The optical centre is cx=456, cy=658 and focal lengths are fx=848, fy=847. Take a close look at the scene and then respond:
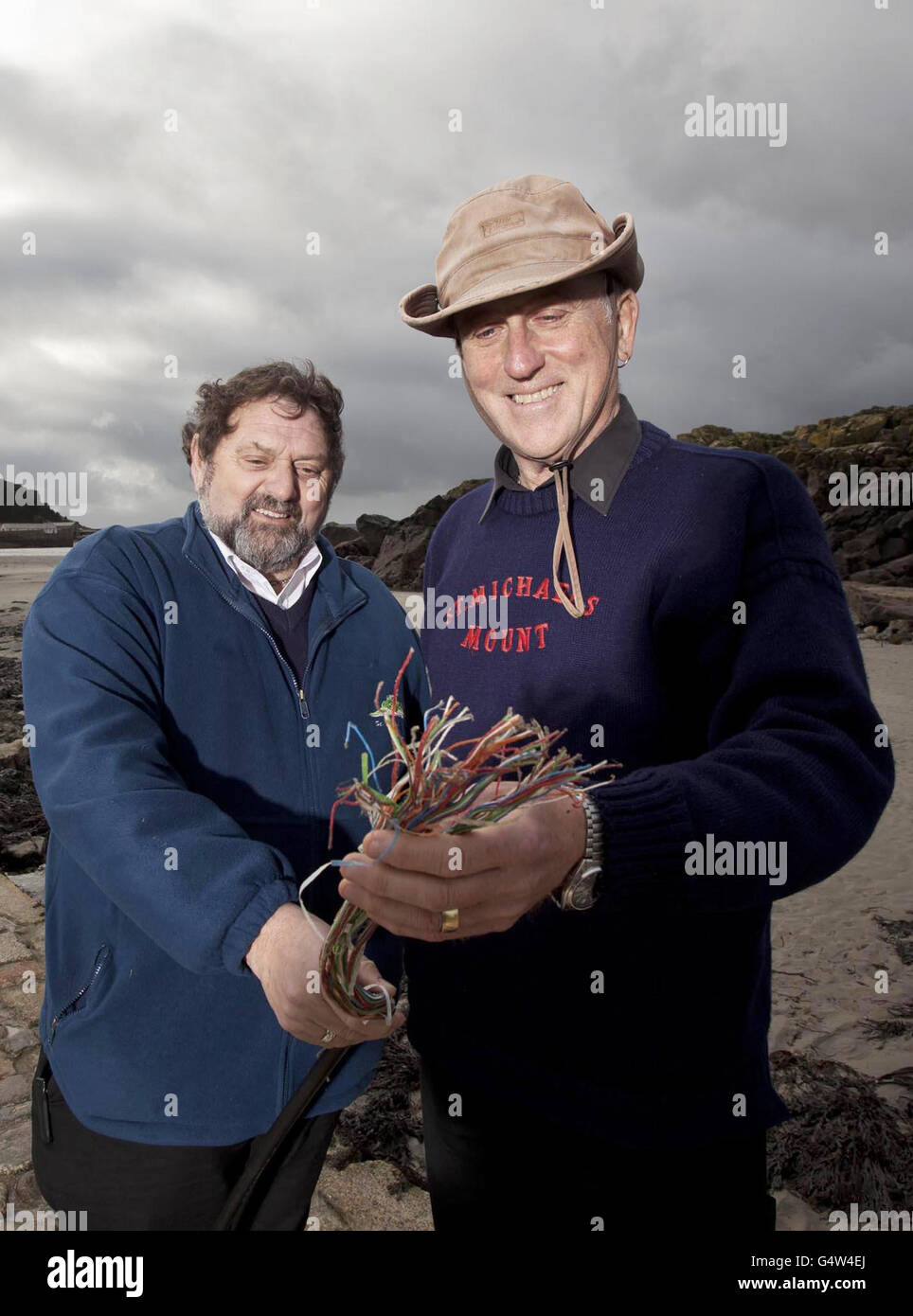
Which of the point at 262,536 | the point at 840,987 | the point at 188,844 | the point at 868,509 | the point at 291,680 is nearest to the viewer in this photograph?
the point at 188,844

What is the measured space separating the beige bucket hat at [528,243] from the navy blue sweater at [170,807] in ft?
3.38

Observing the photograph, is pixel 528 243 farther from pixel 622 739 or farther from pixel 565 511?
pixel 622 739

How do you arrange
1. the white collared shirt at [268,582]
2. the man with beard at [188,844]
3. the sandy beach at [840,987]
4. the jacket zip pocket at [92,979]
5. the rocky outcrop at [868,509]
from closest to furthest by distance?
the man with beard at [188,844] < the jacket zip pocket at [92,979] < the white collared shirt at [268,582] < the sandy beach at [840,987] < the rocky outcrop at [868,509]

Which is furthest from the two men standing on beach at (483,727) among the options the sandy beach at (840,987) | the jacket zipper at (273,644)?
the sandy beach at (840,987)

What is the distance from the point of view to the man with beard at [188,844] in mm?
1860

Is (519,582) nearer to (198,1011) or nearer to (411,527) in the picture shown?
(198,1011)

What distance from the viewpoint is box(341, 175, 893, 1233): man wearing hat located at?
1751mm

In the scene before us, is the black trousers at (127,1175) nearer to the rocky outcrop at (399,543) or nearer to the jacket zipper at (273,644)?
the jacket zipper at (273,644)

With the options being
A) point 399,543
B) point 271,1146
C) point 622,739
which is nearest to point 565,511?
→ point 622,739

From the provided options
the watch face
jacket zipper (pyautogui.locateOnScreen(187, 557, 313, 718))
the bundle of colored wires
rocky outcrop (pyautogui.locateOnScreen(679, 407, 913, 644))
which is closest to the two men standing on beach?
jacket zipper (pyautogui.locateOnScreen(187, 557, 313, 718))

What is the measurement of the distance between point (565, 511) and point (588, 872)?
1.01 metres

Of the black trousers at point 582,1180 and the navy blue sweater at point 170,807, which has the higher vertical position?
the navy blue sweater at point 170,807

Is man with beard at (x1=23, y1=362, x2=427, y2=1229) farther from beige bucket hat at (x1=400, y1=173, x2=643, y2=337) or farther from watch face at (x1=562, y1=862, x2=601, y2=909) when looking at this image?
beige bucket hat at (x1=400, y1=173, x2=643, y2=337)

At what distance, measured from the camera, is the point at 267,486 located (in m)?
2.70
